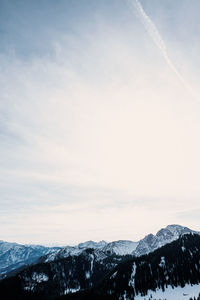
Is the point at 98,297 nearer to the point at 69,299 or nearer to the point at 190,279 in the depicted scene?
the point at 69,299

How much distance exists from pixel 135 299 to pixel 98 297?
3444 centimetres

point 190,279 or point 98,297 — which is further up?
point 190,279

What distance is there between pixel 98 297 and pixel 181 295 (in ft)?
243

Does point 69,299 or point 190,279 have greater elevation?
point 190,279

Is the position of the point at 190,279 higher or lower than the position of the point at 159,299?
higher

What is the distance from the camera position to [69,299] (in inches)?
7849

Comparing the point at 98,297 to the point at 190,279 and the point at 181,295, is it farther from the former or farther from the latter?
the point at 190,279

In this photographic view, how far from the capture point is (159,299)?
7495 inches

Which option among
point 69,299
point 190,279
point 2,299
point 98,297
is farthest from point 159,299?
point 2,299

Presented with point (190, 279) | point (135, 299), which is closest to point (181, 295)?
point (190, 279)

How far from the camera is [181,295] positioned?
A: 616 feet

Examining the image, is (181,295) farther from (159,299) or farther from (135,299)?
(135,299)

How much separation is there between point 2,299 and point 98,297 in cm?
8869

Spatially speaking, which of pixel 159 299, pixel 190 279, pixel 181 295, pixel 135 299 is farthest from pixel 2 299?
pixel 190 279
